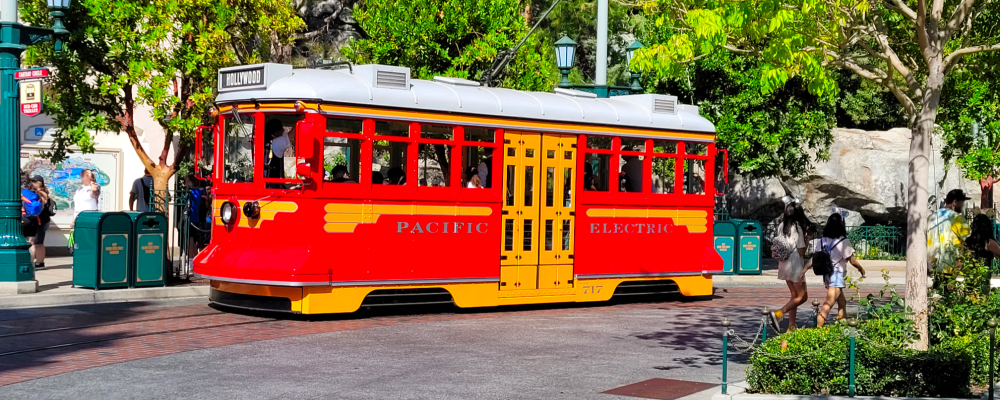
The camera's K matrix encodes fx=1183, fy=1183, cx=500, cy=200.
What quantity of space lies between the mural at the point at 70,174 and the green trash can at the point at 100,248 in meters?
9.18

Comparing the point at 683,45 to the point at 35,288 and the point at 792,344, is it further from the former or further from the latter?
the point at 35,288

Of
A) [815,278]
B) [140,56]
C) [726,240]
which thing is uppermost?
[140,56]

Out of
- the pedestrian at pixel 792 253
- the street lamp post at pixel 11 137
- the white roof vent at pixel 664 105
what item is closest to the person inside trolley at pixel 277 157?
the street lamp post at pixel 11 137

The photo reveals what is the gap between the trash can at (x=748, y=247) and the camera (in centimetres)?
2170

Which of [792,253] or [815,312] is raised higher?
[792,253]

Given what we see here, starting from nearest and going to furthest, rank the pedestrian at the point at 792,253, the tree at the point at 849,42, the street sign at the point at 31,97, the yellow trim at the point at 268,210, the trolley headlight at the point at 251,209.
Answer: the tree at the point at 849,42
the pedestrian at the point at 792,253
the yellow trim at the point at 268,210
the trolley headlight at the point at 251,209
the street sign at the point at 31,97

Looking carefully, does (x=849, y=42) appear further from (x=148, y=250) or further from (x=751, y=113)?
(x=751, y=113)

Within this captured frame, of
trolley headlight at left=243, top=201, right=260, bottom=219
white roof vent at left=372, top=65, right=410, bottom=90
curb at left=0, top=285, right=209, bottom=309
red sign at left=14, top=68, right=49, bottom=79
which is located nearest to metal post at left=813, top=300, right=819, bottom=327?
white roof vent at left=372, top=65, right=410, bottom=90

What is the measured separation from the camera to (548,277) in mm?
15477

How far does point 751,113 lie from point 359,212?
13.4 m

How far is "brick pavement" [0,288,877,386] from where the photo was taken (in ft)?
33.4

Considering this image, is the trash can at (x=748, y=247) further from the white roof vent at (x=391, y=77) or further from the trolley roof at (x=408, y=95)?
the white roof vent at (x=391, y=77)

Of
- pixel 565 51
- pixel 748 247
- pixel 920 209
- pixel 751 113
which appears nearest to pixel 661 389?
pixel 920 209

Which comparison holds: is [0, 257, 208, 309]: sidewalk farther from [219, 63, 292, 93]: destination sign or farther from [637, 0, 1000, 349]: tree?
[637, 0, 1000, 349]: tree
